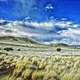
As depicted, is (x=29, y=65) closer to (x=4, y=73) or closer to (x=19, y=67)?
(x=19, y=67)

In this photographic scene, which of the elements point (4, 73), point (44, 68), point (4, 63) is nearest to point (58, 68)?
Result: point (44, 68)

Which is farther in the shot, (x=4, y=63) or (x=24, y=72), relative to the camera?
(x=4, y=63)

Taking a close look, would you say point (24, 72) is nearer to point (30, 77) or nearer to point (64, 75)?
point (30, 77)

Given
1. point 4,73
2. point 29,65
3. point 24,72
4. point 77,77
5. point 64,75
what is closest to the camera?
point 77,77

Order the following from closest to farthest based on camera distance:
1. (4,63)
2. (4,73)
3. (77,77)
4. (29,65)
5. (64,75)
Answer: (77,77)
(64,75)
(29,65)
(4,73)
(4,63)

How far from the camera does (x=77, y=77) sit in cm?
2261

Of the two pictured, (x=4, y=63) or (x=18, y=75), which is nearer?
(x=18, y=75)

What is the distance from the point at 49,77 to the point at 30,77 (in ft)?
6.23

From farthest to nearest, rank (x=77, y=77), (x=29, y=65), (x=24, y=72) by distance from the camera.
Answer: (x=29, y=65)
(x=24, y=72)
(x=77, y=77)

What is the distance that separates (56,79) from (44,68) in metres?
5.00

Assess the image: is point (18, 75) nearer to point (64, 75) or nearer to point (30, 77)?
point (30, 77)

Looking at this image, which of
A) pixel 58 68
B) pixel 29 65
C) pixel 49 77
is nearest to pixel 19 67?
pixel 29 65

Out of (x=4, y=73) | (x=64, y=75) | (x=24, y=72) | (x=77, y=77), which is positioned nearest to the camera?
(x=77, y=77)

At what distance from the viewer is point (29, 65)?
1134 inches
